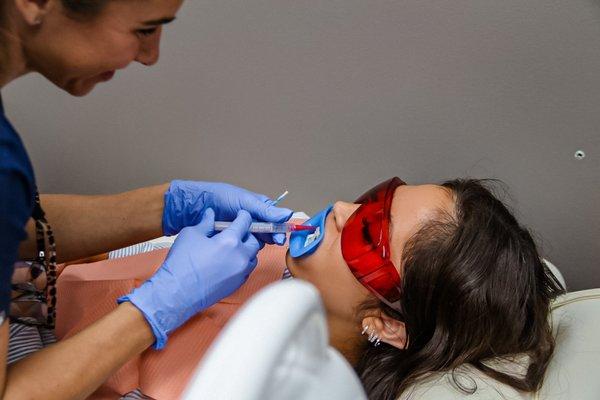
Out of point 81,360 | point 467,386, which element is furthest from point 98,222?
point 467,386

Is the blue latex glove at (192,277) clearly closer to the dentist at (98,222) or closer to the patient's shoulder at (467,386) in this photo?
the dentist at (98,222)

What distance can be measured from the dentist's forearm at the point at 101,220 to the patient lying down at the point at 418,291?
0.32m

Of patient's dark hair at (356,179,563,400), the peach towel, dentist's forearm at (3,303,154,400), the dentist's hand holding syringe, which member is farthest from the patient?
dentist's forearm at (3,303,154,400)

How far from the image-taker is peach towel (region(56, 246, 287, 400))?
4.31 ft

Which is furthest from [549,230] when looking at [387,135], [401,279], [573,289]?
[401,279]

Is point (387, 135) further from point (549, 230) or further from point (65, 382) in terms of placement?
point (65, 382)

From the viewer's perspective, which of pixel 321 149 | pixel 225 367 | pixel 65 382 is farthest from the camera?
pixel 321 149

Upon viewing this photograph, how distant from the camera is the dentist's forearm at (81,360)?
96cm

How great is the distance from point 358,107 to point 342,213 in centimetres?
44

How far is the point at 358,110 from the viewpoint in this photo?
1.68 metres

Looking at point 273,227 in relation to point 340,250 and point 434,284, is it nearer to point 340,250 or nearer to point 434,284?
point 340,250

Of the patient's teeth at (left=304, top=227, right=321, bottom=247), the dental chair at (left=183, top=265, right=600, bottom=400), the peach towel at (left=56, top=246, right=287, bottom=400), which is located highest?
the dental chair at (left=183, top=265, right=600, bottom=400)

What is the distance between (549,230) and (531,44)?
1.83 ft

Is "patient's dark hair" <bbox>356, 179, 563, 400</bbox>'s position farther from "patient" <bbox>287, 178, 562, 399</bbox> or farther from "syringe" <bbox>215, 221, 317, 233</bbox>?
"syringe" <bbox>215, 221, 317, 233</bbox>
